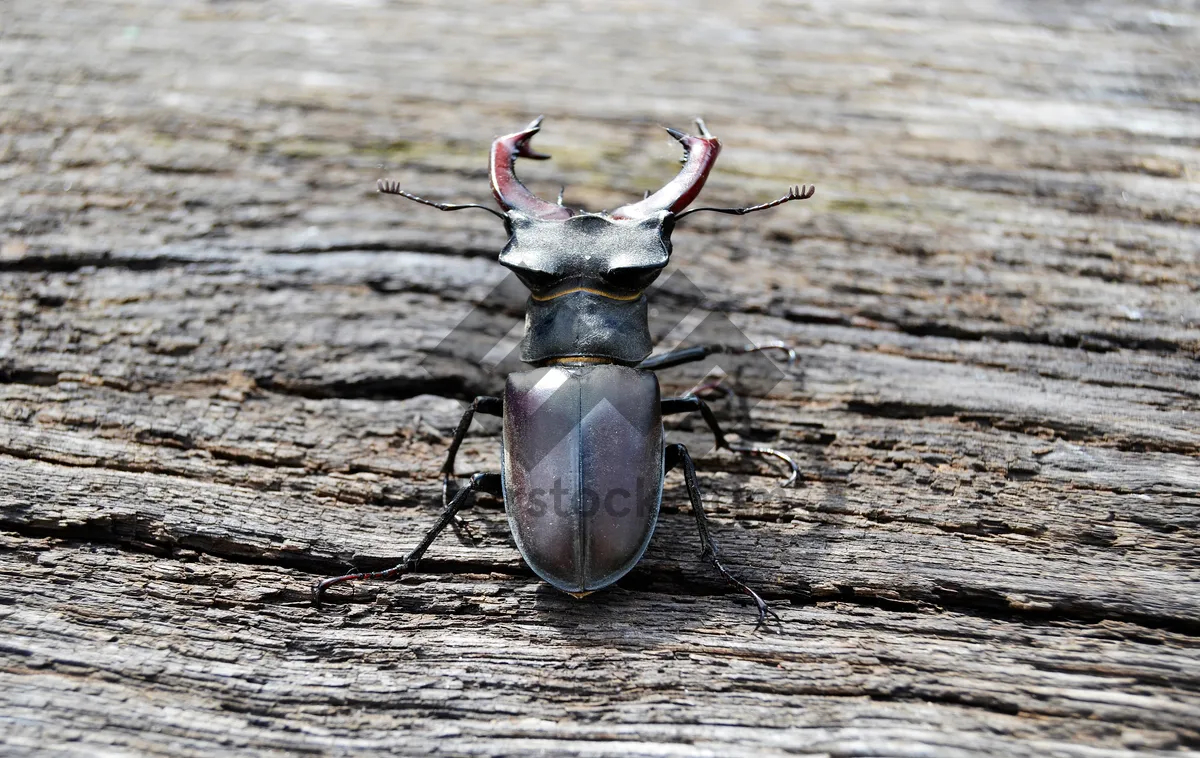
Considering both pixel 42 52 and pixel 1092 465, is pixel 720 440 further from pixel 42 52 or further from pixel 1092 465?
pixel 42 52

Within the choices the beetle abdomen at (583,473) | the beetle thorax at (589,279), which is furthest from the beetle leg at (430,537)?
the beetle thorax at (589,279)

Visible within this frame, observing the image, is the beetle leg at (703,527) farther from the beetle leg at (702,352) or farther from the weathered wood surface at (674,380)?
the beetle leg at (702,352)

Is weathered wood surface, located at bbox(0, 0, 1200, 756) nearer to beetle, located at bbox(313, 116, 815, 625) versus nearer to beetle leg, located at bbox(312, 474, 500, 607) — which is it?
beetle leg, located at bbox(312, 474, 500, 607)

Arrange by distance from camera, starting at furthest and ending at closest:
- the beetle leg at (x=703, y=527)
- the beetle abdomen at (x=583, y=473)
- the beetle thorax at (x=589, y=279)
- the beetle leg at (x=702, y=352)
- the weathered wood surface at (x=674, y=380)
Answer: the beetle leg at (x=702, y=352) < the beetle thorax at (x=589, y=279) < the beetle leg at (x=703, y=527) < the beetle abdomen at (x=583, y=473) < the weathered wood surface at (x=674, y=380)

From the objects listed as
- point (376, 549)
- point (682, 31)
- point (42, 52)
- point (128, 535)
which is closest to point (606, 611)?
point (376, 549)

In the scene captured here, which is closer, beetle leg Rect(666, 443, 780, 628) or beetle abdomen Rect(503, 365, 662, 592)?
beetle abdomen Rect(503, 365, 662, 592)
